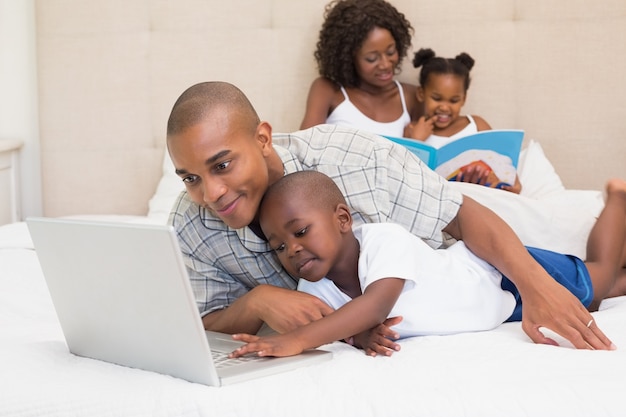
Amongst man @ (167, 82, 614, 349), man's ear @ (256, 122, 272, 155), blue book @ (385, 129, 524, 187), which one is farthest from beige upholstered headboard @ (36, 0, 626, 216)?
man's ear @ (256, 122, 272, 155)

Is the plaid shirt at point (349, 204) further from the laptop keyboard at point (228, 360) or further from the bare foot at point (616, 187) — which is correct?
the bare foot at point (616, 187)

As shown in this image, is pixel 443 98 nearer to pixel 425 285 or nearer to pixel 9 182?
pixel 425 285

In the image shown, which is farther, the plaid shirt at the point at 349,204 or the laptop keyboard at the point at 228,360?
the plaid shirt at the point at 349,204

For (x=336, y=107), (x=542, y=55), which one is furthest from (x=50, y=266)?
(x=542, y=55)

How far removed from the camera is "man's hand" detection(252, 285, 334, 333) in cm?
131

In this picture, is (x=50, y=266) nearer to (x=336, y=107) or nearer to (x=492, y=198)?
(x=492, y=198)

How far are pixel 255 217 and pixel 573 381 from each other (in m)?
0.62

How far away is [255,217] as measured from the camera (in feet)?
4.78

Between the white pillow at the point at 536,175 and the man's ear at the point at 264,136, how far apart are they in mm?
1092

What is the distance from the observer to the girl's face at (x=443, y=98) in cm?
240

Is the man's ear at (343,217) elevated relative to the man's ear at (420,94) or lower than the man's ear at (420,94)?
lower

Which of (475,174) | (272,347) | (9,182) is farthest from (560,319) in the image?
(9,182)

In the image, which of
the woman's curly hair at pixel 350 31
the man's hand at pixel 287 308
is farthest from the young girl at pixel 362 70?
the man's hand at pixel 287 308

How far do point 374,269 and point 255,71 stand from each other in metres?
1.38
